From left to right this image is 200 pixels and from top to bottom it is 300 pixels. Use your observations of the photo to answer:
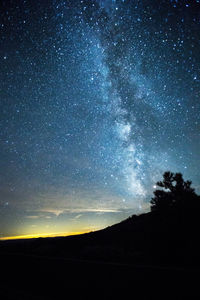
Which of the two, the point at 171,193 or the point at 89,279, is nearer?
the point at 89,279

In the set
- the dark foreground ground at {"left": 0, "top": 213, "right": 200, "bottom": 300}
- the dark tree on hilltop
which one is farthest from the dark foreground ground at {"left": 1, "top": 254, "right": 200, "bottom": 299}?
the dark tree on hilltop

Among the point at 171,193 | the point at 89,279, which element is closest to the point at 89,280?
the point at 89,279

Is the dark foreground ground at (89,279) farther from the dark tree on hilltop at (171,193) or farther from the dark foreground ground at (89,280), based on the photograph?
the dark tree on hilltop at (171,193)

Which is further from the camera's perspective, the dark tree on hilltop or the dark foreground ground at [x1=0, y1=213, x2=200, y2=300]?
the dark tree on hilltop

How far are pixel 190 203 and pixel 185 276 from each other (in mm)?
13535

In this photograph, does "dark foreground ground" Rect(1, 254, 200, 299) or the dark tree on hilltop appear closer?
"dark foreground ground" Rect(1, 254, 200, 299)

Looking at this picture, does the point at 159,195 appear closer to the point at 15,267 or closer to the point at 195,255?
the point at 195,255

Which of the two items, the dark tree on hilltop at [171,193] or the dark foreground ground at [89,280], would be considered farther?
the dark tree on hilltop at [171,193]

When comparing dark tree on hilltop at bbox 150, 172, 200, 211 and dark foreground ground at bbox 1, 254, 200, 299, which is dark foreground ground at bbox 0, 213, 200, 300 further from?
dark tree on hilltop at bbox 150, 172, 200, 211

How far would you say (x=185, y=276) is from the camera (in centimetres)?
280

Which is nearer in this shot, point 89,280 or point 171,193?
Answer: point 89,280

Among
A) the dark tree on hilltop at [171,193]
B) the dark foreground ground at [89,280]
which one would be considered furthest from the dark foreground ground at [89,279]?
the dark tree on hilltop at [171,193]

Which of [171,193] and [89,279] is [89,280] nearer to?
[89,279]

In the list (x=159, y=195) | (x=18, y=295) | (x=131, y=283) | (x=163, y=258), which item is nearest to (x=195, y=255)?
(x=163, y=258)
